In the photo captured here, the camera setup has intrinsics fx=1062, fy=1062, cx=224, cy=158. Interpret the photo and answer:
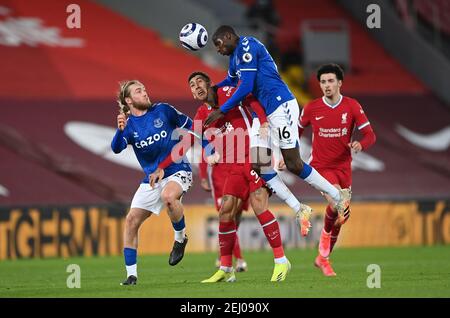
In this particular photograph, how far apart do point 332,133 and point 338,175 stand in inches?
20.3

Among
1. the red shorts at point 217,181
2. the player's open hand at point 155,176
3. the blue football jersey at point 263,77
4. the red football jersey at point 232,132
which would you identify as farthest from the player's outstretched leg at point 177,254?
the red shorts at point 217,181

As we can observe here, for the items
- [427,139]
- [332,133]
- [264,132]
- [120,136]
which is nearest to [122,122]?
[120,136]

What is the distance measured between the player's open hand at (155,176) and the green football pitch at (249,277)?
109 cm

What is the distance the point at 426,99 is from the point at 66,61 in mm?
8796

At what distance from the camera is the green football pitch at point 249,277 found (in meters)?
9.88

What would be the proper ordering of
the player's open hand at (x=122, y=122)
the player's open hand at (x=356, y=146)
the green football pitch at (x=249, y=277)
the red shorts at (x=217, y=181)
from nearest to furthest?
the green football pitch at (x=249, y=277) → the player's open hand at (x=122, y=122) → the player's open hand at (x=356, y=146) → the red shorts at (x=217, y=181)

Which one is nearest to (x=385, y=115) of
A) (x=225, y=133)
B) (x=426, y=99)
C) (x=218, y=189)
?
(x=426, y=99)

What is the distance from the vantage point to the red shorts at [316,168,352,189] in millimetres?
12641

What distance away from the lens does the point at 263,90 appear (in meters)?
11.3

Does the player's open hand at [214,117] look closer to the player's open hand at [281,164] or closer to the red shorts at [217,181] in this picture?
the player's open hand at [281,164]

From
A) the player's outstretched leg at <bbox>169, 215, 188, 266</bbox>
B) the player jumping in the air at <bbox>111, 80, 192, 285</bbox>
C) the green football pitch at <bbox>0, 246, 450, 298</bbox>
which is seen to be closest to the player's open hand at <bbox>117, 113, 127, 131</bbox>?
the player jumping in the air at <bbox>111, 80, 192, 285</bbox>

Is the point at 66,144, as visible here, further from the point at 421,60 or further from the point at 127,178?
the point at 421,60

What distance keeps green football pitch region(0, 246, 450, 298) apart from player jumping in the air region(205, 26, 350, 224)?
143 centimetres

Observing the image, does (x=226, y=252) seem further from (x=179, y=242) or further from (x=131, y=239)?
(x=131, y=239)
